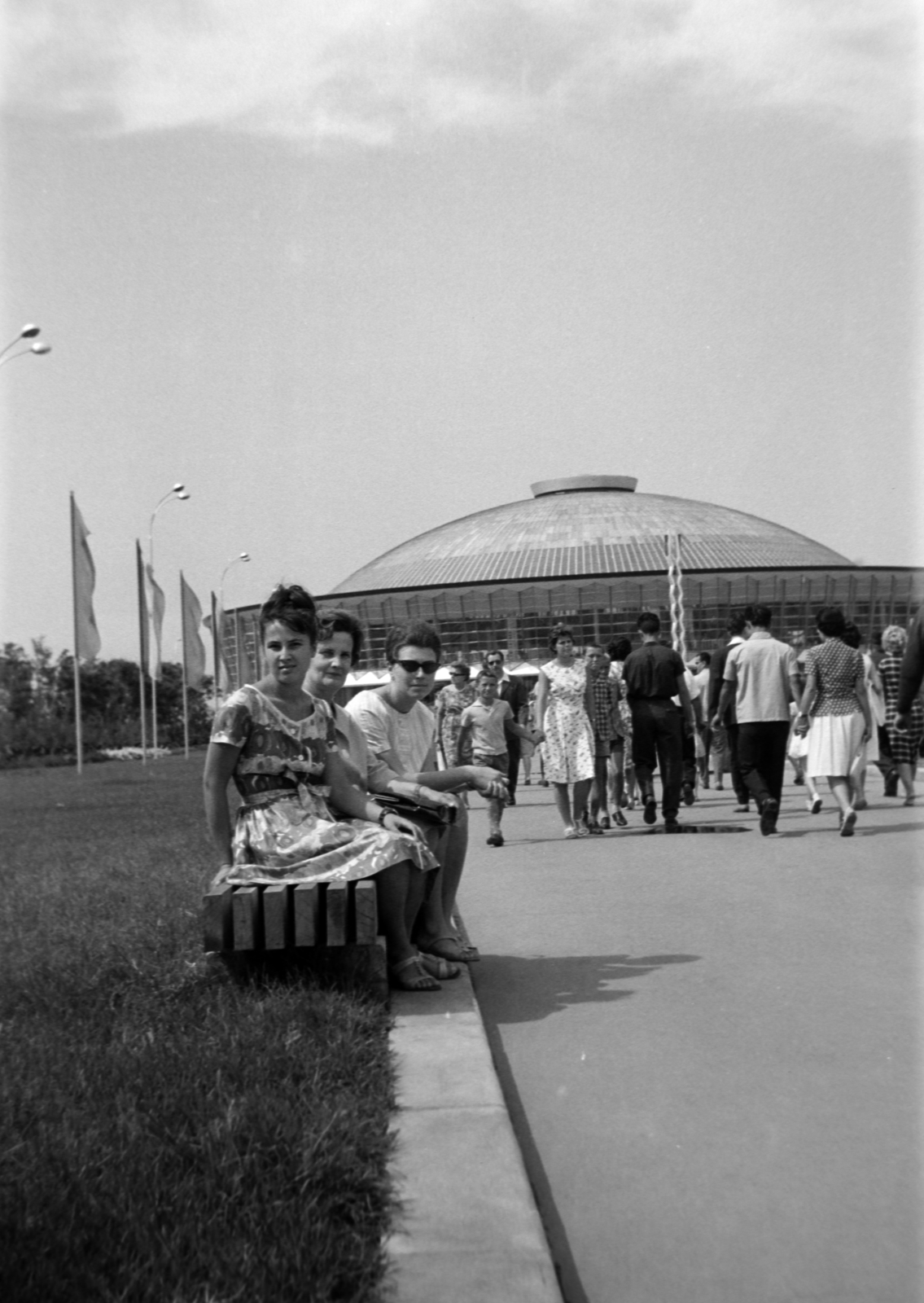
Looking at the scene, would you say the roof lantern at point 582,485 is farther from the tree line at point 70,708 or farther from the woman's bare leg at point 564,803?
the woman's bare leg at point 564,803

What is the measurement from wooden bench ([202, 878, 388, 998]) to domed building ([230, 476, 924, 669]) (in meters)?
83.7

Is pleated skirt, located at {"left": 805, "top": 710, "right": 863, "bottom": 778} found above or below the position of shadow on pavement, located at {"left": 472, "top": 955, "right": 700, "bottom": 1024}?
above

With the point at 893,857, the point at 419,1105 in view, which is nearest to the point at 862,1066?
the point at 419,1105

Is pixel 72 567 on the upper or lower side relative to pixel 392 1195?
upper

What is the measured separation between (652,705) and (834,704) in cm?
182

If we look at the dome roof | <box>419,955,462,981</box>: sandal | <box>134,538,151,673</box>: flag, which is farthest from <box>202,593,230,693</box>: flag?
<box>419,955,462,981</box>: sandal

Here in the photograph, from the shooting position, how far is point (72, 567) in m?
30.0

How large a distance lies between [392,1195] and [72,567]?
27.3 metres

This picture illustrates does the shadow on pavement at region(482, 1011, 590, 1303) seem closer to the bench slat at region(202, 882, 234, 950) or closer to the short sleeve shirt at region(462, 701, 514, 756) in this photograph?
the bench slat at region(202, 882, 234, 950)

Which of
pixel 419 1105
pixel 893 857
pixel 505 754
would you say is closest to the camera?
pixel 419 1105

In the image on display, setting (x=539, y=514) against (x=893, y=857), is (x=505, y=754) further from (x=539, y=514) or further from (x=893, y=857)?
(x=539, y=514)

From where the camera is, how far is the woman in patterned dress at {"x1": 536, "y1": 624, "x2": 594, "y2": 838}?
44.4 ft

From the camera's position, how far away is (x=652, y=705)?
47.0 feet

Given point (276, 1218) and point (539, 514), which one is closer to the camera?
point (276, 1218)
